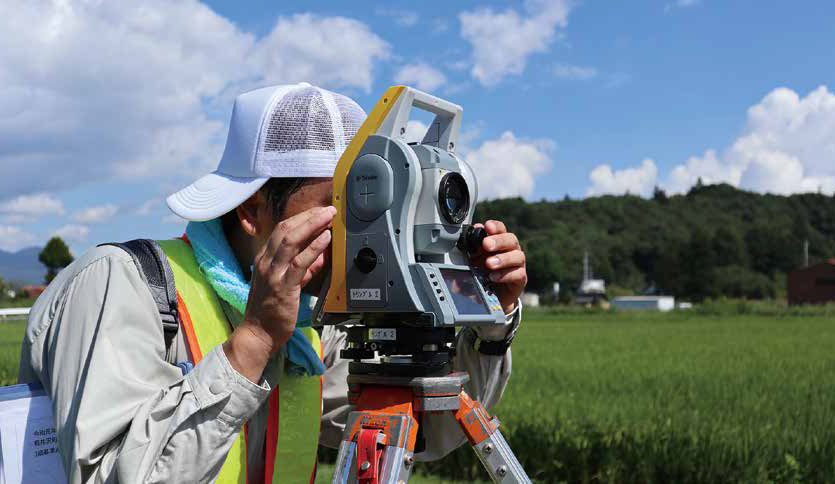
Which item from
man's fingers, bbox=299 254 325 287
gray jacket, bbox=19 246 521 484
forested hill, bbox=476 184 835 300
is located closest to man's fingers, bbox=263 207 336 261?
man's fingers, bbox=299 254 325 287

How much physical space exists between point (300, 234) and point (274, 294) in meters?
0.13

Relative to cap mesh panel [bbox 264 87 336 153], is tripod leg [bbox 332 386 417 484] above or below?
below

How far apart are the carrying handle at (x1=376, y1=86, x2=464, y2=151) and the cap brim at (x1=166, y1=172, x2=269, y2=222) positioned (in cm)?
35

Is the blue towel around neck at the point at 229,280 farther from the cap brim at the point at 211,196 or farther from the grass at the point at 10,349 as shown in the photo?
the grass at the point at 10,349

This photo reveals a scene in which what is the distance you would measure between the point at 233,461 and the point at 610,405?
5.29 meters

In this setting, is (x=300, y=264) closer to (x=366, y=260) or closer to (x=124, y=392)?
(x=366, y=260)

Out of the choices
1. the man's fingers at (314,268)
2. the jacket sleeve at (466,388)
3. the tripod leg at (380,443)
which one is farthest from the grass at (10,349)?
the tripod leg at (380,443)

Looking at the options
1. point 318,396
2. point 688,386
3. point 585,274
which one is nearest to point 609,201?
point 585,274

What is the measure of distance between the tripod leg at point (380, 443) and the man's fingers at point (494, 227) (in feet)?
1.48

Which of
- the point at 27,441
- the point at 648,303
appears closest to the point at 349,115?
the point at 27,441

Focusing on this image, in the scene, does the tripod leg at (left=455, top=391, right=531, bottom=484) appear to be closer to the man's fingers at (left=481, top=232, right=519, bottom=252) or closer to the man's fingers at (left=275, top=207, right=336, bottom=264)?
the man's fingers at (left=481, top=232, right=519, bottom=252)

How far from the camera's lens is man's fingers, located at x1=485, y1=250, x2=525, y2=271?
1813 millimetres

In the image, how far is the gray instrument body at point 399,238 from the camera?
5.13ft

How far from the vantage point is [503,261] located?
184 centimetres
